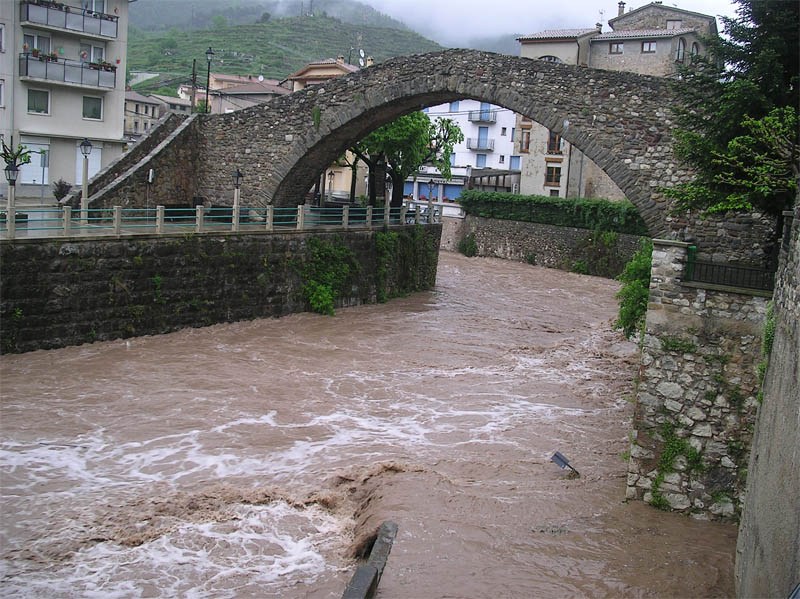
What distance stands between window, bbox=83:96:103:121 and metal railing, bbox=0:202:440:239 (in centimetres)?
600

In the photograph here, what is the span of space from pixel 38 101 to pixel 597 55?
22651mm

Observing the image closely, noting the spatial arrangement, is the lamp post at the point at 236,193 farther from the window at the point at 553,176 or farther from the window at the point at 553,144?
the window at the point at 553,176

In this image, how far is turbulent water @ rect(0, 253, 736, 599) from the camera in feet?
24.2

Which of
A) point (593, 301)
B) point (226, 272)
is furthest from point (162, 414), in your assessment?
point (593, 301)

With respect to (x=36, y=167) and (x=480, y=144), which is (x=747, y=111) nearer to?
(x=36, y=167)

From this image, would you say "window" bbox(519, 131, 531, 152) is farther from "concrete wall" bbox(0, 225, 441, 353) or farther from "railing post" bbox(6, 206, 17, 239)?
"railing post" bbox(6, 206, 17, 239)

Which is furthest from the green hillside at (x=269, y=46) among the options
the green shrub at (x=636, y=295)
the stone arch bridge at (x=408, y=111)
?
the green shrub at (x=636, y=295)

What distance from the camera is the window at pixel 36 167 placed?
2292 centimetres

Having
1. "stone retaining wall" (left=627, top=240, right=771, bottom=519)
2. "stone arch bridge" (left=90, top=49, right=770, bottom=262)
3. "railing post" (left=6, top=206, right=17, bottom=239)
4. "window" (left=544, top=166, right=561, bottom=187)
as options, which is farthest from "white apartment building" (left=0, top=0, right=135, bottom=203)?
"window" (left=544, top=166, right=561, bottom=187)

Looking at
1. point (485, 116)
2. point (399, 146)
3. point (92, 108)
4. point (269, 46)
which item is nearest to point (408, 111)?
point (399, 146)

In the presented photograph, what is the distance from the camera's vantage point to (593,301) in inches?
981

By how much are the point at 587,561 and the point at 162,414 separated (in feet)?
21.4

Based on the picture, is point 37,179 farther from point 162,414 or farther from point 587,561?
point 587,561

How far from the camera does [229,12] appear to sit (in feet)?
442
